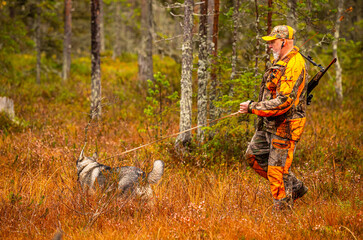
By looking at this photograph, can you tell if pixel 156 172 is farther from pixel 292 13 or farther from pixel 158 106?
pixel 292 13

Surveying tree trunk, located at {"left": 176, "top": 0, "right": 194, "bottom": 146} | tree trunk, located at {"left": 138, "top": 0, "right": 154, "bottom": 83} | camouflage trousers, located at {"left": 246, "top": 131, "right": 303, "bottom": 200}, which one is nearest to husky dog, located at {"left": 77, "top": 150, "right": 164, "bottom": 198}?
camouflage trousers, located at {"left": 246, "top": 131, "right": 303, "bottom": 200}

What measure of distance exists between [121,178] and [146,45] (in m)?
10.1

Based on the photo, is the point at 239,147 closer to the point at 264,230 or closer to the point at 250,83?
the point at 250,83

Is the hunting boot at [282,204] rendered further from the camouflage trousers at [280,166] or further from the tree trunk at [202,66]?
the tree trunk at [202,66]

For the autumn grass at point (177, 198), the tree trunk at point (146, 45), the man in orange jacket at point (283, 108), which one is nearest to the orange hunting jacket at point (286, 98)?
the man in orange jacket at point (283, 108)

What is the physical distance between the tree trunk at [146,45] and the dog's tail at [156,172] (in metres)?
9.70

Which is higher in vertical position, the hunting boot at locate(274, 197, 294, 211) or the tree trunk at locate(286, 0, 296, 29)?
the tree trunk at locate(286, 0, 296, 29)

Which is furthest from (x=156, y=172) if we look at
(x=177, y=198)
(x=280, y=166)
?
(x=280, y=166)

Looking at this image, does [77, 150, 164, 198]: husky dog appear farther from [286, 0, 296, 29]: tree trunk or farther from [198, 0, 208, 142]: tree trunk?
[286, 0, 296, 29]: tree trunk

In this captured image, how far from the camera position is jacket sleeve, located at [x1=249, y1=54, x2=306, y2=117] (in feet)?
11.4

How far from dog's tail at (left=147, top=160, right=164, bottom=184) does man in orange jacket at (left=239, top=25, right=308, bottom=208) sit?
134cm

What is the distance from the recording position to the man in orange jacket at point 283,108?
3.51 m

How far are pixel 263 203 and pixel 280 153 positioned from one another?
861 mm

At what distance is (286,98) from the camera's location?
3467 mm
